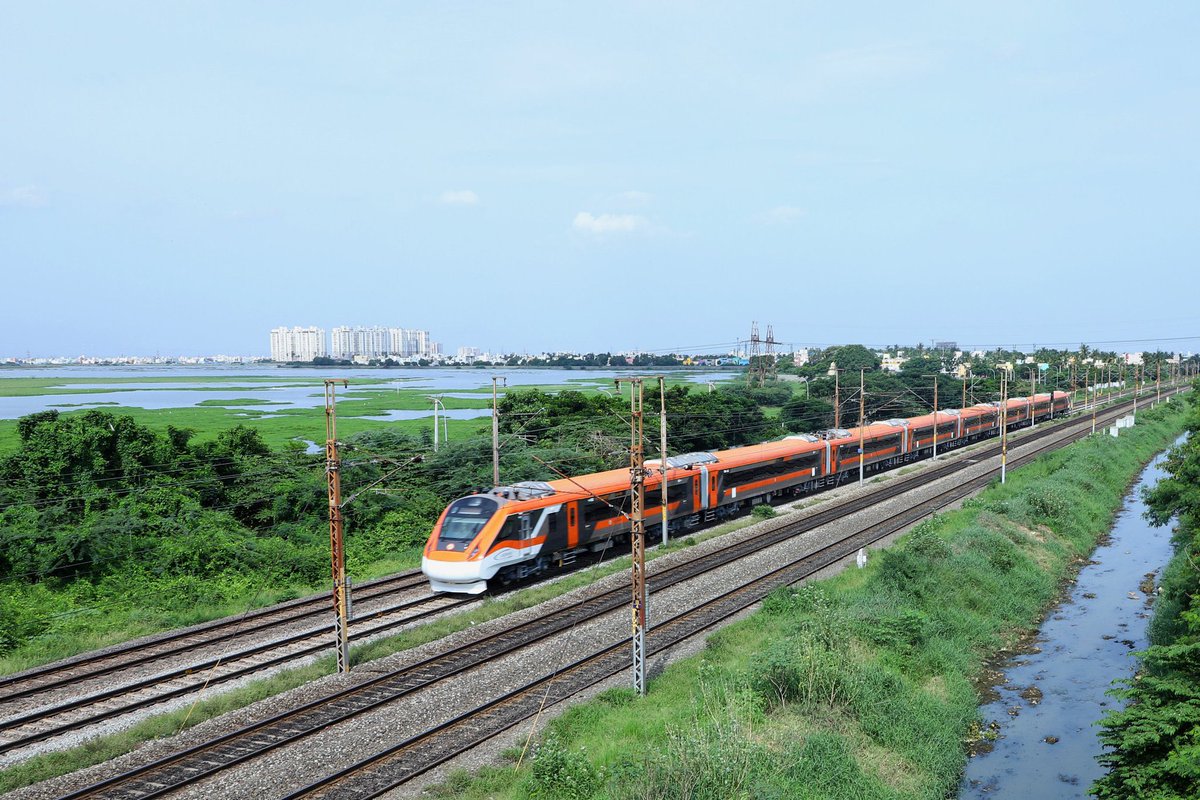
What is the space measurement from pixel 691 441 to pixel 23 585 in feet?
129

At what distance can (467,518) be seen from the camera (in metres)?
24.2

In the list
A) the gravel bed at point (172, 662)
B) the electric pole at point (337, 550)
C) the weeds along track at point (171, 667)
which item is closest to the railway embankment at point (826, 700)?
the electric pole at point (337, 550)

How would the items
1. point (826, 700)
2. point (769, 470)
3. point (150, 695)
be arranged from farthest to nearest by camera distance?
point (769, 470) < point (150, 695) < point (826, 700)

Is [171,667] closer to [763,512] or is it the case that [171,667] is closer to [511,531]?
[511,531]

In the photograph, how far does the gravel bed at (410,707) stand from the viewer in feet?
44.6

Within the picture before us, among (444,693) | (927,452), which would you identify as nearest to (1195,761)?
(444,693)

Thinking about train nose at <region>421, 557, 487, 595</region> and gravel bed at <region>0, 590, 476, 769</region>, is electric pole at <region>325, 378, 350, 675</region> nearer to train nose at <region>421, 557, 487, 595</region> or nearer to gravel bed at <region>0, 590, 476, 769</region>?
gravel bed at <region>0, 590, 476, 769</region>

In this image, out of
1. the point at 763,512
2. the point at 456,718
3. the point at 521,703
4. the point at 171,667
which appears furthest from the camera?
the point at 763,512

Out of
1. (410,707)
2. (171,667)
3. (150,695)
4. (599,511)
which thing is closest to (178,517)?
(171,667)

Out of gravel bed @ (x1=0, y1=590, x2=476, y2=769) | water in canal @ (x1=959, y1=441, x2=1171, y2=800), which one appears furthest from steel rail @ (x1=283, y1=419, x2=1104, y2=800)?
water in canal @ (x1=959, y1=441, x2=1171, y2=800)

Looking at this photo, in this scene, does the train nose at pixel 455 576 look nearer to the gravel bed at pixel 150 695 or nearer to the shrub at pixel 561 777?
the gravel bed at pixel 150 695

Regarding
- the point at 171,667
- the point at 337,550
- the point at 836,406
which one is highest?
the point at 836,406

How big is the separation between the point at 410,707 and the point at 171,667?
6.25m

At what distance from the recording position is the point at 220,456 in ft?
125
